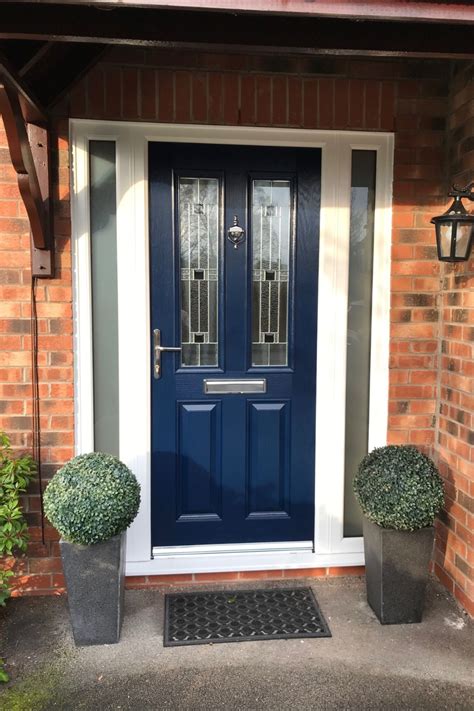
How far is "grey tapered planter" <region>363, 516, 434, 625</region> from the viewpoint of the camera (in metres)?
2.50

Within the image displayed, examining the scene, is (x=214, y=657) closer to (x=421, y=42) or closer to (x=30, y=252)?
(x=30, y=252)

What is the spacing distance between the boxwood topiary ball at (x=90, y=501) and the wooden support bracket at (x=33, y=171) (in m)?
0.99

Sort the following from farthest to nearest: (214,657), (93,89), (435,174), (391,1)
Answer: (435,174)
(93,89)
(214,657)
(391,1)

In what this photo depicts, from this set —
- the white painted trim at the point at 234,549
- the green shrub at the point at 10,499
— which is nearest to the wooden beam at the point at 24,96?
the green shrub at the point at 10,499

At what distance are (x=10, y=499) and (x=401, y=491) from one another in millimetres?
1801

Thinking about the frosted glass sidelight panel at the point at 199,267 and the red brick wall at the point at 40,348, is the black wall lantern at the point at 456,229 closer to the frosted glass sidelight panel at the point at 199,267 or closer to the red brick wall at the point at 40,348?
the frosted glass sidelight panel at the point at 199,267

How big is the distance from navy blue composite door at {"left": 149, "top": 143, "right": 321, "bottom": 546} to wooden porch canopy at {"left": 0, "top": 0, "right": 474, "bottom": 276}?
0.71 metres

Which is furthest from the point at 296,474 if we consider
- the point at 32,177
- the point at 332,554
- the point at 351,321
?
the point at 32,177

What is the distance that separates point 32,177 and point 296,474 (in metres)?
2.00

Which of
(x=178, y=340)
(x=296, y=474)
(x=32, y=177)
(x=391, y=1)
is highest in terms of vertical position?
(x=391, y=1)

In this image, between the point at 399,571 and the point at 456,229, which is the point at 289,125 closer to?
the point at 456,229

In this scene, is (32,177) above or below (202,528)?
above

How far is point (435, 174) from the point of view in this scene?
285 centimetres

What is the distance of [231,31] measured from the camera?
192cm
